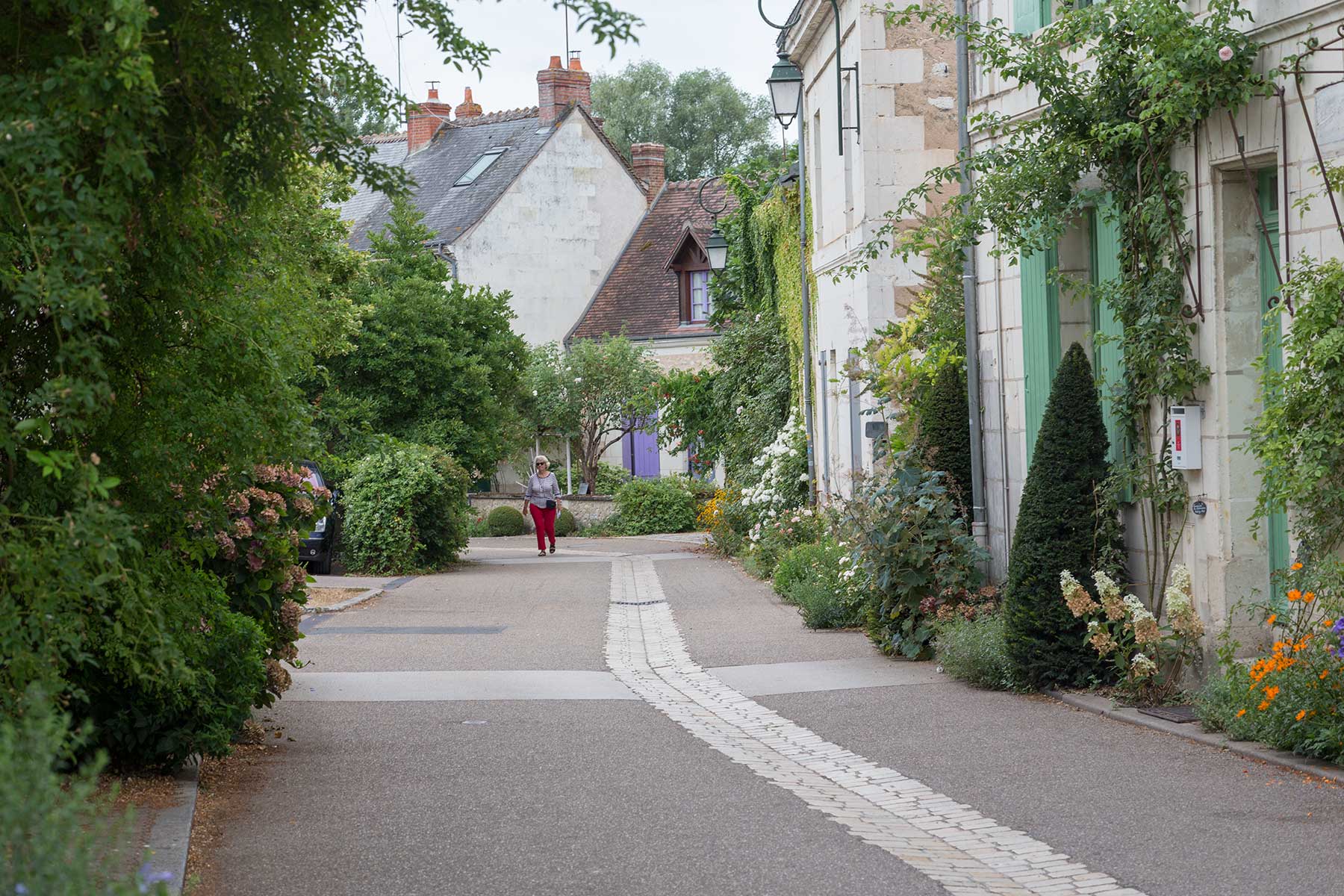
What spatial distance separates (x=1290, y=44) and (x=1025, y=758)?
4.21 m

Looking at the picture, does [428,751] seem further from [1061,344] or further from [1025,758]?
[1061,344]

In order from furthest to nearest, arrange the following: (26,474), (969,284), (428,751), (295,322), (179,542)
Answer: (969,284) < (428,751) < (295,322) < (179,542) < (26,474)

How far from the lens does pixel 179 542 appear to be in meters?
6.29

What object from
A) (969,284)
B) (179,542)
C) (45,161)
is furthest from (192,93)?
(969,284)

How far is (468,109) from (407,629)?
111ft

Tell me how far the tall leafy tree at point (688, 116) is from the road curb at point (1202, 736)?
49.6m

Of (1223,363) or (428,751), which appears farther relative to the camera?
(1223,363)

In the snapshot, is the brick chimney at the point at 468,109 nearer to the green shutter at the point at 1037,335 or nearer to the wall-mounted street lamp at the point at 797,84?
the wall-mounted street lamp at the point at 797,84

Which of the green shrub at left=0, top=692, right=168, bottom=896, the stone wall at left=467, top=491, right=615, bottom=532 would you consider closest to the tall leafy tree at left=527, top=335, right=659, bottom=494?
the stone wall at left=467, top=491, right=615, bottom=532

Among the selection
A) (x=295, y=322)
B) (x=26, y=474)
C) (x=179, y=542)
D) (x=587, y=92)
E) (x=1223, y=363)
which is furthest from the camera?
(x=587, y=92)

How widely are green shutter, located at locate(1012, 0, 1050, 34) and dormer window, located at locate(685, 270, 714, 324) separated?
2793cm

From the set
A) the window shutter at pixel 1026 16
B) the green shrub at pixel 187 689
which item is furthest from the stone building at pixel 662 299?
the green shrub at pixel 187 689

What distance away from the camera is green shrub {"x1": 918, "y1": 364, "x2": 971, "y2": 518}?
13242mm

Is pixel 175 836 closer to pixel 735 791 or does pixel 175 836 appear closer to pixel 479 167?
pixel 735 791
